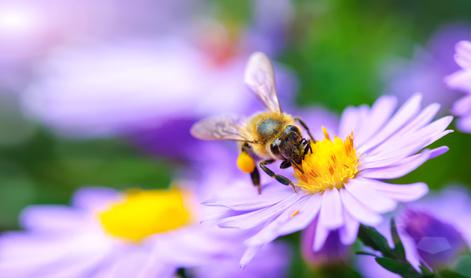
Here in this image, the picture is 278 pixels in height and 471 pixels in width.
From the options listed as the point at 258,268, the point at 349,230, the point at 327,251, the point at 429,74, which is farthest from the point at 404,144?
the point at 429,74

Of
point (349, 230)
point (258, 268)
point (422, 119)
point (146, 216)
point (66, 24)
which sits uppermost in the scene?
point (66, 24)

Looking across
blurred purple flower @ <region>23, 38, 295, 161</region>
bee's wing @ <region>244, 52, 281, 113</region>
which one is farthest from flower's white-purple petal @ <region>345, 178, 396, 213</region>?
blurred purple flower @ <region>23, 38, 295, 161</region>

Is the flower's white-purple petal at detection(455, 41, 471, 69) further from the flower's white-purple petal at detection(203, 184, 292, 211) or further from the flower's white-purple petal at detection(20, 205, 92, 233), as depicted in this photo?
the flower's white-purple petal at detection(20, 205, 92, 233)

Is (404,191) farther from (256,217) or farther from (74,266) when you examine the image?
(74,266)

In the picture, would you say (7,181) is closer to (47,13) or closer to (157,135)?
(157,135)

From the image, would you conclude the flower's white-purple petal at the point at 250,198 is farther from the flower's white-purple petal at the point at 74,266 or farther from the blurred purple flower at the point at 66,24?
the blurred purple flower at the point at 66,24

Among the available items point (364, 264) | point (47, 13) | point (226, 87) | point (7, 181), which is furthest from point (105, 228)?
point (47, 13)

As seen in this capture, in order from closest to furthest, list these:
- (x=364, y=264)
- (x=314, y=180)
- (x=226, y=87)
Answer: (x=314, y=180) < (x=364, y=264) < (x=226, y=87)

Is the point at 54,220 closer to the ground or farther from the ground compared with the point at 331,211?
farther from the ground
